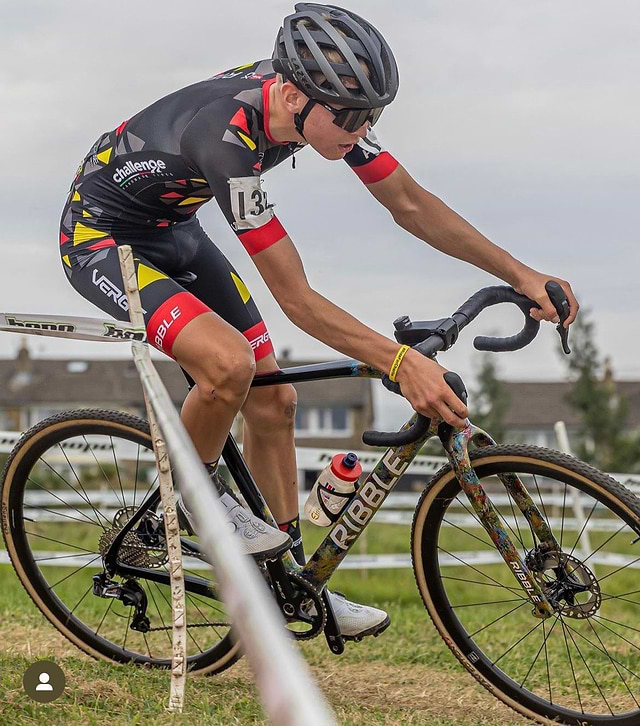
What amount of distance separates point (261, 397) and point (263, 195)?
978 millimetres

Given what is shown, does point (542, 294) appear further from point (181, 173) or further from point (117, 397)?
point (117, 397)

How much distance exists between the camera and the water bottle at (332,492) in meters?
4.05

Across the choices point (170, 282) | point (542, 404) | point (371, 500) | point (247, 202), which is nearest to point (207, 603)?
point (371, 500)

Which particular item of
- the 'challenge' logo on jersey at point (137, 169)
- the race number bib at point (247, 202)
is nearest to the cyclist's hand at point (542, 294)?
the race number bib at point (247, 202)

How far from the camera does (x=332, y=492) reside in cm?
410

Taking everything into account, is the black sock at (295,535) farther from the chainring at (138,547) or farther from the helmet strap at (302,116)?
the helmet strap at (302,116)

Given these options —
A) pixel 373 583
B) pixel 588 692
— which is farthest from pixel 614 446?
pixel 588 692

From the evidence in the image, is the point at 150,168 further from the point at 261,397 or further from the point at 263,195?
the point at 261,397

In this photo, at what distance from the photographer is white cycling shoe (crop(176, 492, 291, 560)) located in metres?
3.94

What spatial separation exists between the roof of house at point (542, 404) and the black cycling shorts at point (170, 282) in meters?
62.2

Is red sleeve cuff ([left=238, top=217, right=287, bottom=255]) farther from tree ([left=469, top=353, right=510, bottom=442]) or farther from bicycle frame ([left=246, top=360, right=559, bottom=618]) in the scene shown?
tree ([left=469, top=353, right=510, bottom=442])

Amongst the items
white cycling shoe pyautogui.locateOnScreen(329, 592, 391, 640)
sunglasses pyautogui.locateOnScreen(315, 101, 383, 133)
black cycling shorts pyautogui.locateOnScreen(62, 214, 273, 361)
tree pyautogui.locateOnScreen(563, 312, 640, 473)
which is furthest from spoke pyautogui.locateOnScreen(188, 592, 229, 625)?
tree pyautogui.locateOnScreen(563, 312, 640, 473)

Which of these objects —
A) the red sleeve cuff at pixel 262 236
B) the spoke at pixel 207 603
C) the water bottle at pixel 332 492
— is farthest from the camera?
the spoke at pixel 207 603

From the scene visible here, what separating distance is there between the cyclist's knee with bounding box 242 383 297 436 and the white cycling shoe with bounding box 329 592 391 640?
29.7 inches
